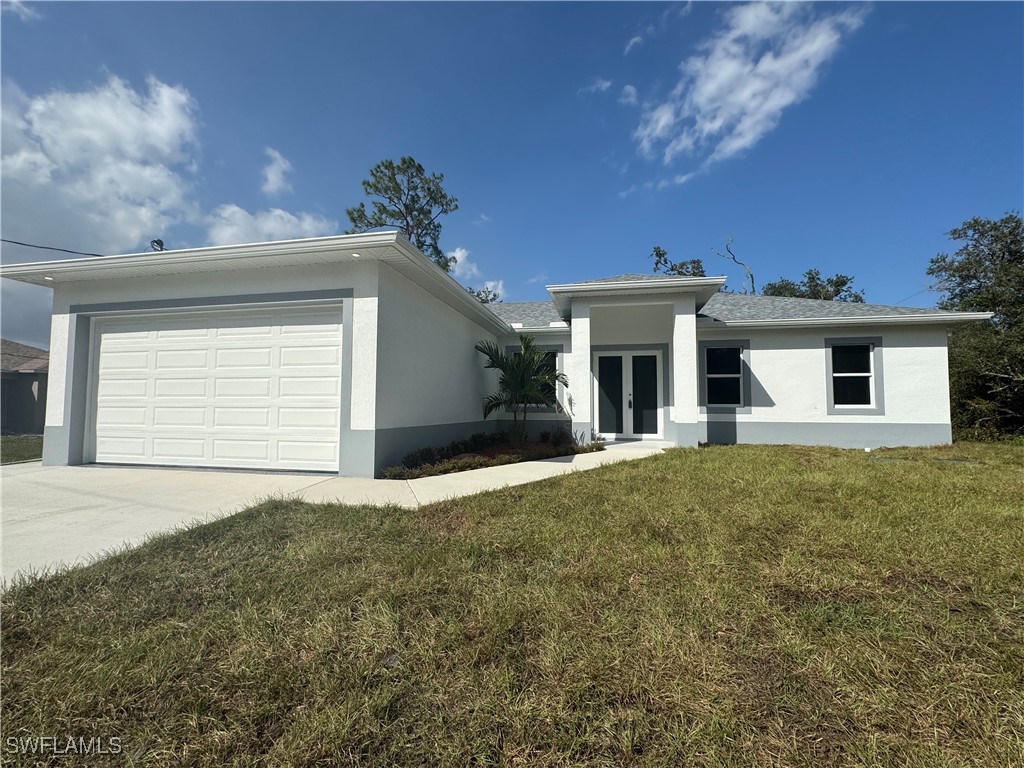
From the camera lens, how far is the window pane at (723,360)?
11148 millimetres

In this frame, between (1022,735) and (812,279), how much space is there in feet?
132

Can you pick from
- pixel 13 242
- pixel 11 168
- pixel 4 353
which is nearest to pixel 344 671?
pixel 11 168

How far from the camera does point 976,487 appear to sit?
5.23 m

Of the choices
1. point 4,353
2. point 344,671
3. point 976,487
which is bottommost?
point 344,671

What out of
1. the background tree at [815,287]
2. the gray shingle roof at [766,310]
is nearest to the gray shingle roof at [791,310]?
the gray shingle roof at [766,310]

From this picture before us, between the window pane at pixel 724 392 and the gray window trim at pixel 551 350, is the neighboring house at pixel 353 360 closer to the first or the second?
the window pane at pixel 724 392

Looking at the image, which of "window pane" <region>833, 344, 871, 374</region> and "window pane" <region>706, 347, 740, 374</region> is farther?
"window pane" <region>706, 347, 740, 374</region>

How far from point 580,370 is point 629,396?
2.97m

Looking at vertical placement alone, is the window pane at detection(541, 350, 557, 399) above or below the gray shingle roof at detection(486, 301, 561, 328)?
below

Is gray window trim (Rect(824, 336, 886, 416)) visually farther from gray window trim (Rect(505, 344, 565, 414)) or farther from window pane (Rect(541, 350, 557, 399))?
window pane (Rect(541, 350, 557, 399))

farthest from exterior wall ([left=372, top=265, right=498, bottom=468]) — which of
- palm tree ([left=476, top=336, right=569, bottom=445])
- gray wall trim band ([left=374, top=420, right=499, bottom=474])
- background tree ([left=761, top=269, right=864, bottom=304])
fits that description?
background tree ([left=761, top=269, right=864, bottom=304])

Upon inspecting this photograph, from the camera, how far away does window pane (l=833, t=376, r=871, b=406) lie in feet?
34.6

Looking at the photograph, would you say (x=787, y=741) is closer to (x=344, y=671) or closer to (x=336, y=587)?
(x=344, y=671)

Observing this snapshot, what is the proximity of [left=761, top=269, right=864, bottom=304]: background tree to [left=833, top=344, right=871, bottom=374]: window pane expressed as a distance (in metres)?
25.5
